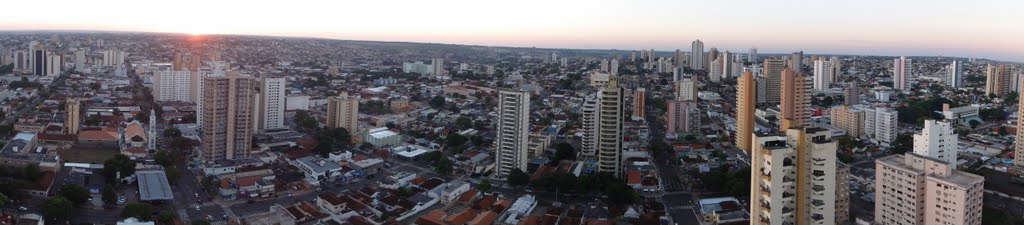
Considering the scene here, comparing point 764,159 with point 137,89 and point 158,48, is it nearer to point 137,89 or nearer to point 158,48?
point 137,89

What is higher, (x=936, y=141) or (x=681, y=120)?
(x=936, y=141)

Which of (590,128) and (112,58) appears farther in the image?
(112,58)

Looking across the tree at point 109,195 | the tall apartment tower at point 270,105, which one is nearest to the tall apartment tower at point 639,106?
the tall apartment tower at point 270,105

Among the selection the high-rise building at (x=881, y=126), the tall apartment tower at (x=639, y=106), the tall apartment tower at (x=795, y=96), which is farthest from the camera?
the tall apartment tower at (x=639, y=106)

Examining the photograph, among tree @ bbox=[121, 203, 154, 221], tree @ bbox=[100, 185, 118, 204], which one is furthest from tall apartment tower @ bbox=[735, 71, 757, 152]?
tree @ bbox=[100, 185, 118, 204]

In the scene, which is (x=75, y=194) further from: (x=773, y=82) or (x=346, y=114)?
(x=773, y=82)

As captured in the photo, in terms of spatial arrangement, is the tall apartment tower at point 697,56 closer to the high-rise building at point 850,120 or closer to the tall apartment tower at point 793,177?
the high-rise building at point 850,120

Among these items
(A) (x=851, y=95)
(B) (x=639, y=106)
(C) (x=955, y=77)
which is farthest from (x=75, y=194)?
(C) (x=955, y=77)
